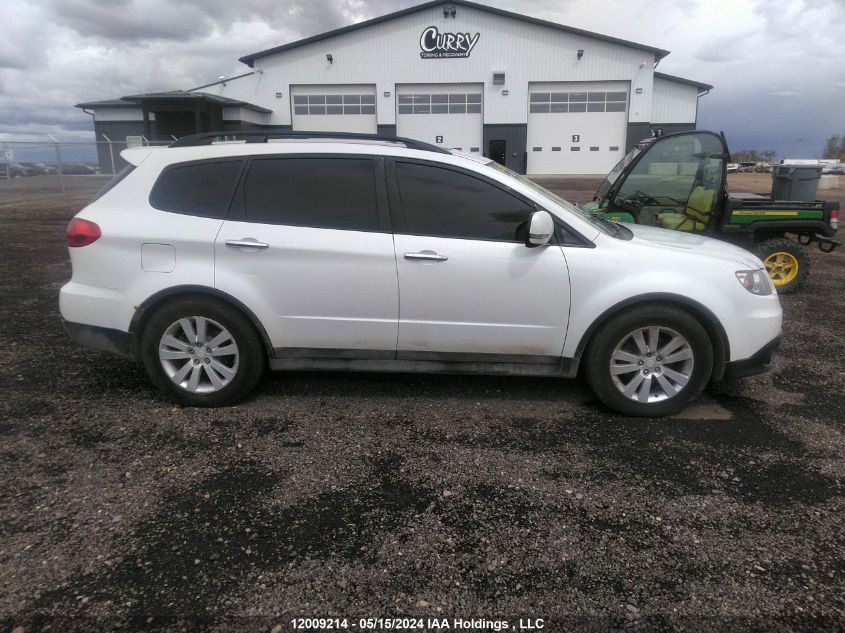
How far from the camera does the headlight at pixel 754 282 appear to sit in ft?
13.2

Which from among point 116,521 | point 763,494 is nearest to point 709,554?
point 763,494

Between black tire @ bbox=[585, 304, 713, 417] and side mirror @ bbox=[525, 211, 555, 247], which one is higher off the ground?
side mirror @ bbox=[525, 211, 555, 247]

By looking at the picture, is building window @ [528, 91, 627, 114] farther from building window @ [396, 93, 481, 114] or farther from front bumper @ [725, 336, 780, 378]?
front bumper @ [725, 336, 780, 378]

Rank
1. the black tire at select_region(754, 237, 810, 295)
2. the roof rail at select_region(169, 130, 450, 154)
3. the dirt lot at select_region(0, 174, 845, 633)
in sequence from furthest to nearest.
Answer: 1. the black tire at select_region(754, 237, 810, 295)
2. the roof rail at select_region(169, 130, 450, 154)
3. the dirt lot at select_region(0, 174, 845, 633)

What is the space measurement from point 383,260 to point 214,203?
1.25m

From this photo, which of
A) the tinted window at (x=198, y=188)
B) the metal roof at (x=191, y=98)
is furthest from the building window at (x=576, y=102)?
the tinted window at (x=198, y=188)

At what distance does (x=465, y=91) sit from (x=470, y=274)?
108 ft

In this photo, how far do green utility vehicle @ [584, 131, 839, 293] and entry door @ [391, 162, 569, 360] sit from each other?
410cm

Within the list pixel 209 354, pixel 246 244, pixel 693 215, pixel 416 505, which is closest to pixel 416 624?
pixel 416 505

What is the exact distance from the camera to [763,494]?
3.23 meters

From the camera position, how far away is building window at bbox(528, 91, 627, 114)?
34.2 m

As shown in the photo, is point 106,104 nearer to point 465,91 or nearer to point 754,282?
point 465,91

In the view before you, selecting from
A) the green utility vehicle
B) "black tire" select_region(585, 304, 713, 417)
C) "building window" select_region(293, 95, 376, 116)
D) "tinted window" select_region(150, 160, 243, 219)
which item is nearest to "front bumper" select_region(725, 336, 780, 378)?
"black tire" select_region(585, 304, 713, 417)

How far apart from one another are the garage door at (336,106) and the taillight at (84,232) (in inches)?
1259
